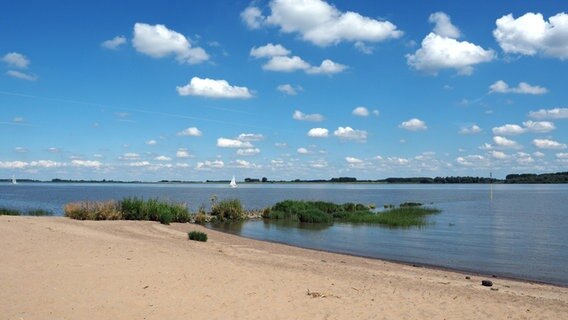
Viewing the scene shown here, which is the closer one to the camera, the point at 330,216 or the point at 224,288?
A: the point at 224,288

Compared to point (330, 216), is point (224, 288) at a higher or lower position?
higher

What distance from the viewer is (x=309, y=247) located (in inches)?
977

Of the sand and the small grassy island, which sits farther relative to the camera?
the small grassy island

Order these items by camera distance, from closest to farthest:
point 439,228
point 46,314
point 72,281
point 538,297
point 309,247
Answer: point 46,314 → point 72,281 → point 538,297 → point 309,247 → point 439,228

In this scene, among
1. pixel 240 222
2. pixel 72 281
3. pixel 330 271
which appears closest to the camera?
pixel 72 281

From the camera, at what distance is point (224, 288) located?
36.7 feet

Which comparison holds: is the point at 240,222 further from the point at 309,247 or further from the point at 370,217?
the point at 309,247

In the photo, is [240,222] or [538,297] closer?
[538,297]

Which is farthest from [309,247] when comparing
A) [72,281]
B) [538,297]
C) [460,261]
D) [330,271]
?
[72,281]

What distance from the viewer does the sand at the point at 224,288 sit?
932 centimetres

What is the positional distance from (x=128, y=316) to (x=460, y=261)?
613 inches

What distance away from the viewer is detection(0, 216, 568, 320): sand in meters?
9.32

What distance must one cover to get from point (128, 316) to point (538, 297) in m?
10.2

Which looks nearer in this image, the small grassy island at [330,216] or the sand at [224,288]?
the sand at [224,288]
